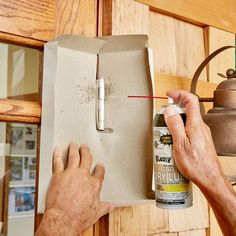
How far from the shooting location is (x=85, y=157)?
35.0 inches

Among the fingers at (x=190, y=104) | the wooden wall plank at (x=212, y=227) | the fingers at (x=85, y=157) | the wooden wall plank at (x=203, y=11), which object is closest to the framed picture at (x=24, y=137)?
the fingers at (x=85, y=157)

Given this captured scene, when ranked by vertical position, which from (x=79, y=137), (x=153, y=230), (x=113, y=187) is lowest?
(x=153, y=230)

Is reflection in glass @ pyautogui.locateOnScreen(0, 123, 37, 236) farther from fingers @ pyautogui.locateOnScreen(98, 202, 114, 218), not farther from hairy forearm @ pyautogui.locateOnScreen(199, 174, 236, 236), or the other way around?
hairy forearm @ pyautogui.locateOnScreen(199, 174, 236, 236)

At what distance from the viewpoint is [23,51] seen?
905mm

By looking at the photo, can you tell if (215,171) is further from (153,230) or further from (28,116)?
(28,116)

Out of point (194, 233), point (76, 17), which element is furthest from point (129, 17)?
point (194, 233)

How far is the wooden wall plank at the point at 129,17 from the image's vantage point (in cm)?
99

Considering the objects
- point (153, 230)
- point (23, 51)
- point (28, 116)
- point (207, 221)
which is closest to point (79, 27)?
point (23, 51)

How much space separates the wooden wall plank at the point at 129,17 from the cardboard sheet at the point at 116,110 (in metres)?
0.09

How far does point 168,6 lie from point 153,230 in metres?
0.61

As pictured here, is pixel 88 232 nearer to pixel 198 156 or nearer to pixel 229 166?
pixel 198 156

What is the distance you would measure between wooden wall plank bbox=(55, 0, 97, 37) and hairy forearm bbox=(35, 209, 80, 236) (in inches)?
15.7

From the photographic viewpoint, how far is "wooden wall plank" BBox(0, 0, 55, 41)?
82 cm

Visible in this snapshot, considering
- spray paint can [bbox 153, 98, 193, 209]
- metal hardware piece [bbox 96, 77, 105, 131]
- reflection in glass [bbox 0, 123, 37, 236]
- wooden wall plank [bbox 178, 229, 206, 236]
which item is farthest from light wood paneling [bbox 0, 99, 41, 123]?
wooden wall plank [bbox 178, 229, 206, 236]
